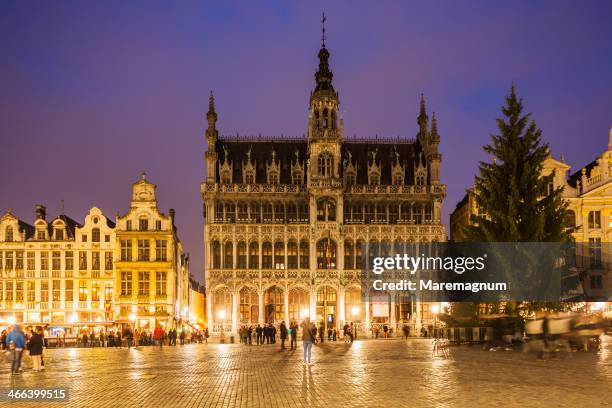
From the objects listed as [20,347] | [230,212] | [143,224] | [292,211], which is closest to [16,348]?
[20,347]

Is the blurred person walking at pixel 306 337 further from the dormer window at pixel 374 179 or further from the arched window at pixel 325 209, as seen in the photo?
the dormer window at pixel 374 179

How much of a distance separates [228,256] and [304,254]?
758 centimetres

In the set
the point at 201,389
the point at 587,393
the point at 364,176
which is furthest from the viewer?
the point at 364,176

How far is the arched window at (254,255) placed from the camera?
82438mm

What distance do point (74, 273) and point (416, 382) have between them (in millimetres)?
62366

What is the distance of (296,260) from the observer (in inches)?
3265

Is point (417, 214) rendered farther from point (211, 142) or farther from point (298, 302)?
point (211, 142)

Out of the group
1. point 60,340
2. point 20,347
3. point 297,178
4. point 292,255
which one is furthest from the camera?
point 297,178

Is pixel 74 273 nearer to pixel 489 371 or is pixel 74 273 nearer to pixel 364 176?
pixel 364 176

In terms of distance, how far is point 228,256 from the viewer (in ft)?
271

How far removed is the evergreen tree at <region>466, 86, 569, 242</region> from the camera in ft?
153

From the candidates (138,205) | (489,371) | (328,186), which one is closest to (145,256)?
(138,205)

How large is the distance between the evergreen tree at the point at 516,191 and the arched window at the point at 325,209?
1416 inches

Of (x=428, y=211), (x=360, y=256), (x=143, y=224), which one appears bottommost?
(x=360, y=256)
